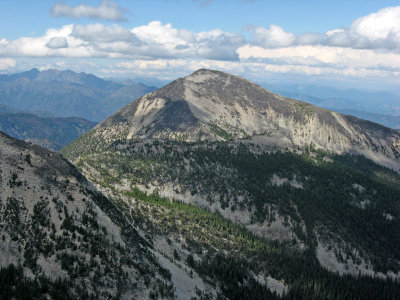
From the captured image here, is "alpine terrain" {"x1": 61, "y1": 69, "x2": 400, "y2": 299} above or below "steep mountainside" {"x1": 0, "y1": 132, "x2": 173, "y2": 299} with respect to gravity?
below

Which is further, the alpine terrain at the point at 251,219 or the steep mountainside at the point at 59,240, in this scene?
the alpine terrain at the point at 251,219

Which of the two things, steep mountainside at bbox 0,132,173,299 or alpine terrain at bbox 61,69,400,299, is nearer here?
steep mountainside at bbox 0,132,173,299

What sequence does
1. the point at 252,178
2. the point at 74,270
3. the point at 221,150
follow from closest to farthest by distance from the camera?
1. the point at 74,270
2. the point at 252,178
3. the point at 221,150

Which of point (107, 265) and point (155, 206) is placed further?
point (155, 206)

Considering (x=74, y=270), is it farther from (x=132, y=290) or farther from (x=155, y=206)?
(x=155, y=206)

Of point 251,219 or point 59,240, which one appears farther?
Answer: point 251,219

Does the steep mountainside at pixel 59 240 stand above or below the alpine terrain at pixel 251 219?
above

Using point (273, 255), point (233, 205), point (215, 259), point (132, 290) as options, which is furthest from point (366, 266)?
point (132, 290)

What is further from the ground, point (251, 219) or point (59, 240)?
point (59, 240)
